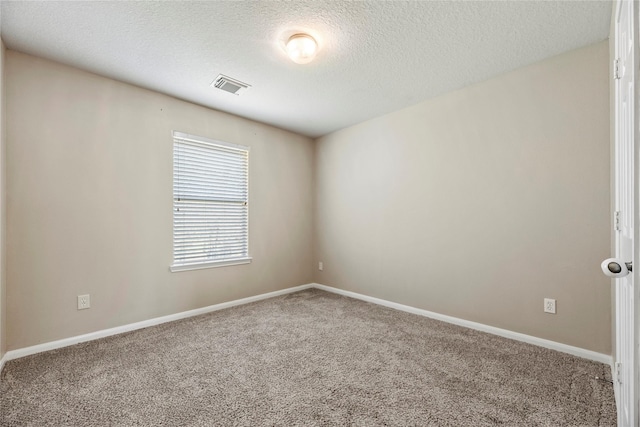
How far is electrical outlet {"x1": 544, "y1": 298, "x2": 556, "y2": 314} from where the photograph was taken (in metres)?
2.51

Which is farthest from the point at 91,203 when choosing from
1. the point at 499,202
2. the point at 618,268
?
the point at 499,202

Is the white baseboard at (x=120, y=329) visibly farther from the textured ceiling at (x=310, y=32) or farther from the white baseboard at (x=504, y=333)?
the textured ceiling at (x=310, y=32)

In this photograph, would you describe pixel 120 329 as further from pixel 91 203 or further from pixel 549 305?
pixel 549 305

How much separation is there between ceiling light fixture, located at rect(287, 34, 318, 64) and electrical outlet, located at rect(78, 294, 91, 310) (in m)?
2.81

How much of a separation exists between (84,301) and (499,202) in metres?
3.98

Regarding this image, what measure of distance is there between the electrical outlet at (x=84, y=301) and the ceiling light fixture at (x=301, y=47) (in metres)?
2.81

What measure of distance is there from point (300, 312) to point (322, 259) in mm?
1274

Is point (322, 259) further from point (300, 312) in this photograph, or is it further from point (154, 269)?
point (154, 269)

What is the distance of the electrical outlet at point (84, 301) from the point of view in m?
2.70

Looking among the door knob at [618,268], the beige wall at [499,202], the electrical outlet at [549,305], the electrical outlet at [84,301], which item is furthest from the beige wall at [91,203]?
the door knob at [618,268]

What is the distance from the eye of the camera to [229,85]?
3.00 meters

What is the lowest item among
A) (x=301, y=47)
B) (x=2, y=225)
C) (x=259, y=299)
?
(x=259, y=299)

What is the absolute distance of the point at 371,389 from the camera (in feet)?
6.38

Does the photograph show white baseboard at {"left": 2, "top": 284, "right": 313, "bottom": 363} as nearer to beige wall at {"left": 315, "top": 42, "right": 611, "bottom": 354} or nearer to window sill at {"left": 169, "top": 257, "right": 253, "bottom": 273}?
window sill at {"left": 169, "top": 257, "right": 253, "bottom": 273}
